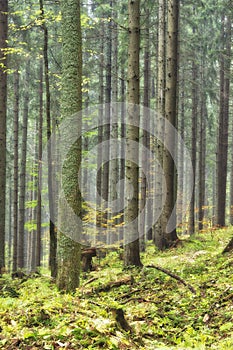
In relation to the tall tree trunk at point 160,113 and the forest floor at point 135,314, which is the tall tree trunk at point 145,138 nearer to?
the tall tree trunk at point 160,113

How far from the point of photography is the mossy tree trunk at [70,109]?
6.64 m

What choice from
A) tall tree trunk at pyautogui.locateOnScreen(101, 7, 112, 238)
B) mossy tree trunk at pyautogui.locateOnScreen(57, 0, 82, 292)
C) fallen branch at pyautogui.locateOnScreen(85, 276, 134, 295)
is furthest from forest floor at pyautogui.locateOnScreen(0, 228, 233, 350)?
tall tree trunk at pyautogui.locateOnScreen(101, 7, 112, 238)

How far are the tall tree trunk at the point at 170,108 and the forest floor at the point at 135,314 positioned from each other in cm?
487

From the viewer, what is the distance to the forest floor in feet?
12.4

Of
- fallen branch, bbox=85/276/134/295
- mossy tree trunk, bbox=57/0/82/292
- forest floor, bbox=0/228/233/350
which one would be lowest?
fallen branch, bbox=85/276/134/295

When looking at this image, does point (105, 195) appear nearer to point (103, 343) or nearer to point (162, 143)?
point (162, 143)

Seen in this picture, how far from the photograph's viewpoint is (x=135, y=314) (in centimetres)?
580

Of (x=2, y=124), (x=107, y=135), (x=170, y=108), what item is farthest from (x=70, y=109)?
(x=107, y=135)

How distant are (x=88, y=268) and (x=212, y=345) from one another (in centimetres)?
782

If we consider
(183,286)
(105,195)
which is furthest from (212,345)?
(105,195)

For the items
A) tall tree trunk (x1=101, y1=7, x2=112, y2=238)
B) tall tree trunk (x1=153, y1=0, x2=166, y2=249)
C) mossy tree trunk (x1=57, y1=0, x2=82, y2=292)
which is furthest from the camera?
tall tree trunk (x1=101, y1=7, x2=112, y2=238)

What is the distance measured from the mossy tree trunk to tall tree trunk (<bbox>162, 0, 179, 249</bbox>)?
23.4 feet

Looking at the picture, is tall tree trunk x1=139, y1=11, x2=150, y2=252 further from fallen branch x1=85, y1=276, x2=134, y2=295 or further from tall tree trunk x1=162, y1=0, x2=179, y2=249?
fallen branch x1=85, y1=276, x2=134, y2=295

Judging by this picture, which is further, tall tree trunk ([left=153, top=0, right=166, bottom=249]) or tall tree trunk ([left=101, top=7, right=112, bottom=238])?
tall tree trunk ([left=101, top=7, right=112, bottom=238])
